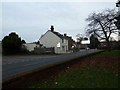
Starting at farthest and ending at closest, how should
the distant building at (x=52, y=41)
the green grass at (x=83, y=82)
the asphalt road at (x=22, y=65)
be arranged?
the distant building at (x=52, y=41), the asphalt road at (x=22, y=65), the green grass at (x=83, y=82)

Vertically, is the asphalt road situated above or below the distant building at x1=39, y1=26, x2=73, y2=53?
below

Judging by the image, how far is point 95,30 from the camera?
5350 centimetres

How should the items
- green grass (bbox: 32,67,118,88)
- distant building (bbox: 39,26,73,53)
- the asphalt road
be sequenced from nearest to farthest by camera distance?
green grass (bbox: 32,67,118,88), the asphalt road, distant building (bbox: 39,26,73,53)

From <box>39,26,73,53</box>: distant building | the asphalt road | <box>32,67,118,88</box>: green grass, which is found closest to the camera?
<box>32,67,118,88</box>: green grass

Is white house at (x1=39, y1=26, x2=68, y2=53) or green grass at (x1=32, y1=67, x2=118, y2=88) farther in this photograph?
white house at (x1=39, y1=26, x2=68, y2=53)

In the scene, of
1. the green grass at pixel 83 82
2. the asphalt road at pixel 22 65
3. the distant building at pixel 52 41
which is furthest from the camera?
the distant building at pixel 52 41

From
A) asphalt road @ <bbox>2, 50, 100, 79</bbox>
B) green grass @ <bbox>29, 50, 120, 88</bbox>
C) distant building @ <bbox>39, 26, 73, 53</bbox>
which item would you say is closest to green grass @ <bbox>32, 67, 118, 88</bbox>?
green grass @ <bbox>29, 50, 120, 88</bbox>

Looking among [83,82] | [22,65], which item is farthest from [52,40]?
[83,82]

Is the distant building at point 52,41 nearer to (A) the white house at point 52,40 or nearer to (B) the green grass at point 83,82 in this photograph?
(A) the white house at point 52,40

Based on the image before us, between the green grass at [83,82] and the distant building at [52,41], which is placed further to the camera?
the distant building at [52,41]

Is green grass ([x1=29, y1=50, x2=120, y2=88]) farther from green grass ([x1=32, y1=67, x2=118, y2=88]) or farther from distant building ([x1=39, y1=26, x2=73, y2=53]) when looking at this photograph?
distant building ([x1=39, y1=26, x2=73, y2=53])

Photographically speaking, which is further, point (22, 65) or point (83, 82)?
point (22, 65)

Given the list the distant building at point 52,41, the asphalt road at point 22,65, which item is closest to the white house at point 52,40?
the distant building at point 52,41

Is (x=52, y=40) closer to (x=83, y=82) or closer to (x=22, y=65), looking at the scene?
(x=22, y=65)
